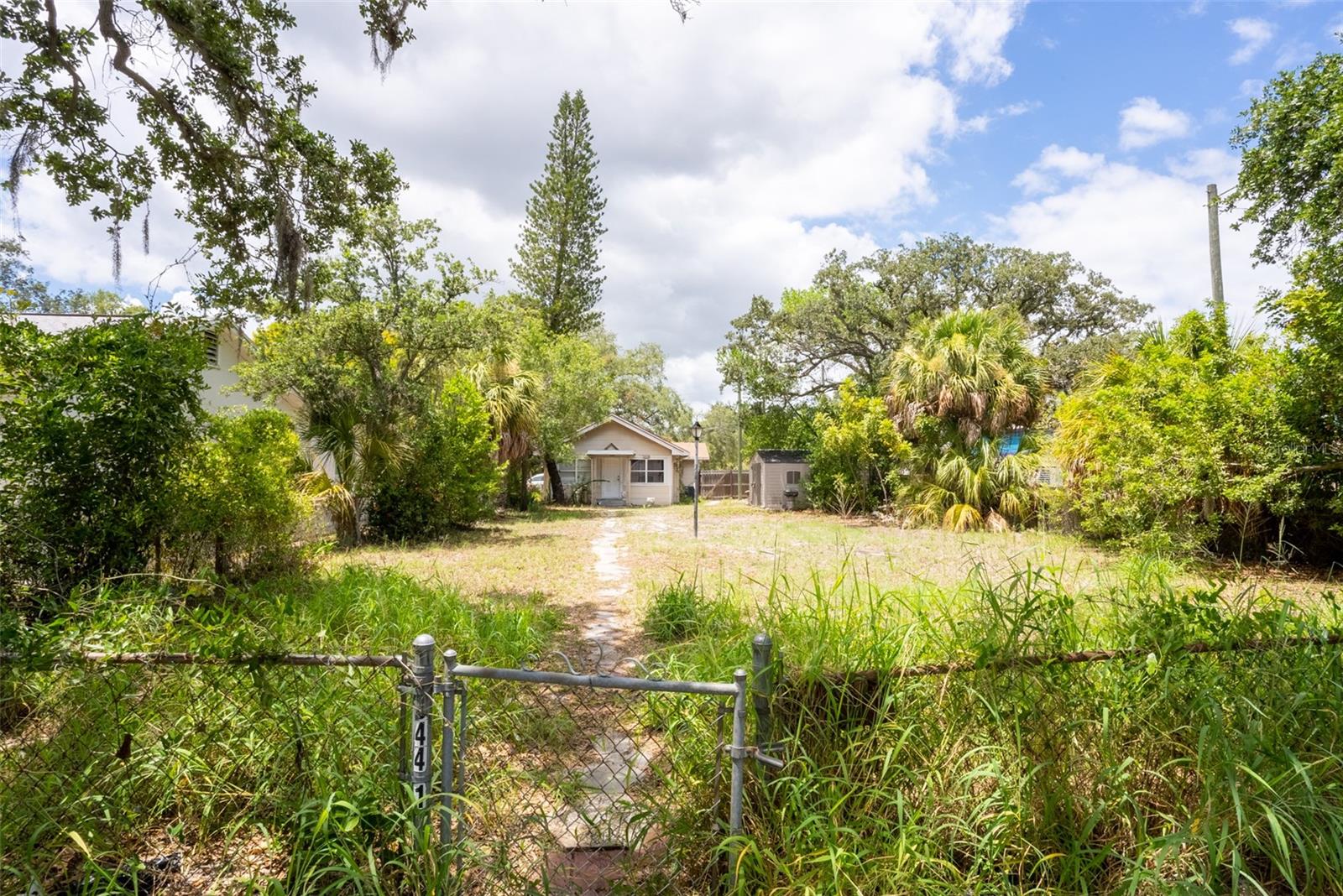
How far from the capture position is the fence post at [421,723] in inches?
69.0

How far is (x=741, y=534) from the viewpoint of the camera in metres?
13.7

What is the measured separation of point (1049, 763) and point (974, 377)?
46.6 feet

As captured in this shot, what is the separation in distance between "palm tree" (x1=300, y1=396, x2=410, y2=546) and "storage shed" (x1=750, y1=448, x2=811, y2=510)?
584 inches

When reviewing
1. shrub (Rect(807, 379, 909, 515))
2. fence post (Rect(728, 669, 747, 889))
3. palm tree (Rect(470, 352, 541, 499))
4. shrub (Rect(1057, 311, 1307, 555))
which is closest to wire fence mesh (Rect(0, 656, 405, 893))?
fence post (Rect(728, 669, 747, 889))

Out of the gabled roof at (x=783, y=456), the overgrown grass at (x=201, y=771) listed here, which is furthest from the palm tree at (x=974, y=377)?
the overgrown grass at (x=201, y=771)

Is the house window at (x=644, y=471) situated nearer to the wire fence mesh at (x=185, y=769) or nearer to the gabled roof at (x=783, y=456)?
the gabled roof at (x=783, y=456)

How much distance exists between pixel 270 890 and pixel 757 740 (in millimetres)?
1424

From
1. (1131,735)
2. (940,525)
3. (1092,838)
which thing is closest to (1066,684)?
(1131,735)

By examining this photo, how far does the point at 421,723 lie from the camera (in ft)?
5.77

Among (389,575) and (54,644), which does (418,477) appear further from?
(54,644)

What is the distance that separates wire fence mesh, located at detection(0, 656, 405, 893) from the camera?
188 centimetres

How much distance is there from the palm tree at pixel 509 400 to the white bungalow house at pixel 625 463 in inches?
347

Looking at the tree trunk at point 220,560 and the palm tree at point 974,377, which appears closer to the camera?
the tree trunk at point 220,560

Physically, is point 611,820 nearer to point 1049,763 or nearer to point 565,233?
point 1049,763
